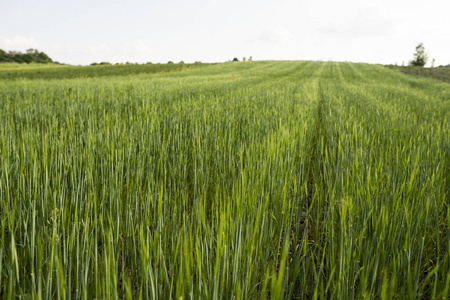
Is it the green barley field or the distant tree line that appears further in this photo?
the distant tree line

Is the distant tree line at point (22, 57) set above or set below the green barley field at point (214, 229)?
above

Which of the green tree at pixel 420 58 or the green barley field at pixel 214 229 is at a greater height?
the green tree at pixel 420 58

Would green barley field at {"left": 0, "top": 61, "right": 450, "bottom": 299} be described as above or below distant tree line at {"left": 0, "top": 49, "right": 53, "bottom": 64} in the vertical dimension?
below

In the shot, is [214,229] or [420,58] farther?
[420,58]

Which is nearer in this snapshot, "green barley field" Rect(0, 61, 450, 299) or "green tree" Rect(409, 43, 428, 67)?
"green barley field" Rect(0, 61, 450, 299)

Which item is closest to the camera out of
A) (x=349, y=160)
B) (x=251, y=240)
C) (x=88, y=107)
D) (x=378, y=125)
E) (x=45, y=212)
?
(x=251, y=240)

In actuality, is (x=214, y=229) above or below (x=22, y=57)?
below

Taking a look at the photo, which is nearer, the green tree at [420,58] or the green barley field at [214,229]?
the green barley field at [214,229]

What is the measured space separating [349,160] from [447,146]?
3.11 ft

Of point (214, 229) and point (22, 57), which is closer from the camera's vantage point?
point (214, 229)

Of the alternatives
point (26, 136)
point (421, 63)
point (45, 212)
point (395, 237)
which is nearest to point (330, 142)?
point (395, 237)

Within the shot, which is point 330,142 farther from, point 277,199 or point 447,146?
point 277,199

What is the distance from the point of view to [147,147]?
1.65 metres

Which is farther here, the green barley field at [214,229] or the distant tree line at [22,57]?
the distant tree line at [22,57]
